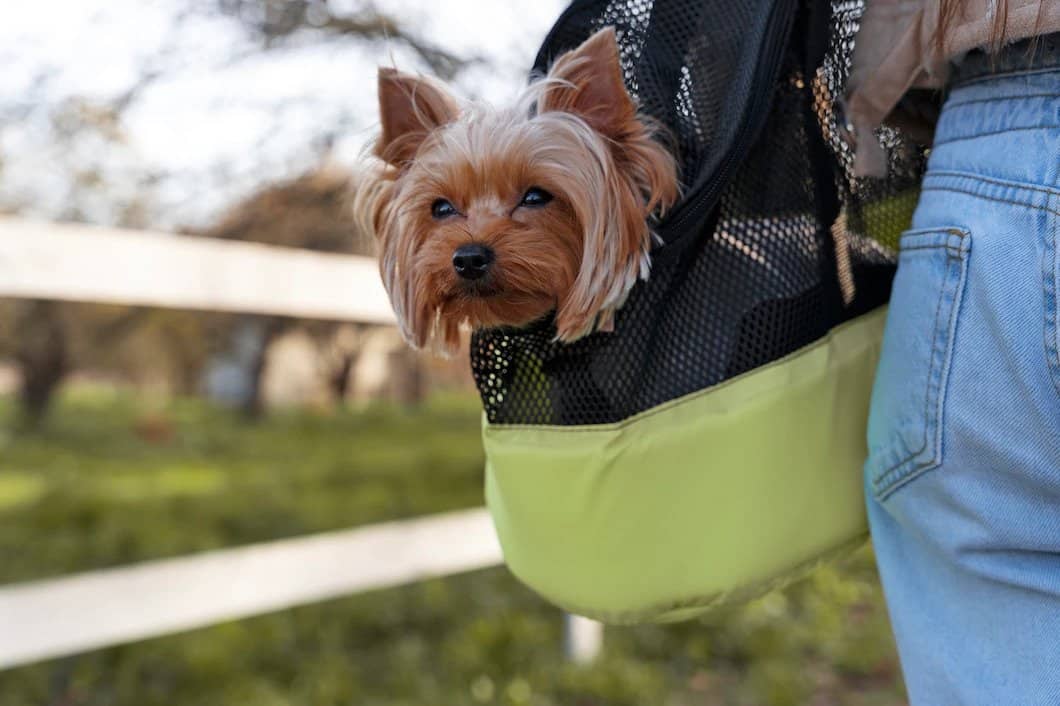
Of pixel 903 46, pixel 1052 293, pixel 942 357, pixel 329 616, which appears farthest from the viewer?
pixel 329 616

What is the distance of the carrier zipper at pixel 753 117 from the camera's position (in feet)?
3.09

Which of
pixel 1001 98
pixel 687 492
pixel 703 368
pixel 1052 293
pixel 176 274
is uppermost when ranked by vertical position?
pixel 1001 98

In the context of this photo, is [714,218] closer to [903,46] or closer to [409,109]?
[903,46]

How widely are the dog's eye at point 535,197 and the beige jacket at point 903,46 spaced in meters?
0.36

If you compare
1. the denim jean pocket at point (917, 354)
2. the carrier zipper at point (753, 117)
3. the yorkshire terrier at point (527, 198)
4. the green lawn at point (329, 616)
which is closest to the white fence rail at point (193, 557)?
the green lawn at point (329, 616)

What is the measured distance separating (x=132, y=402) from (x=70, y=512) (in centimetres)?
94

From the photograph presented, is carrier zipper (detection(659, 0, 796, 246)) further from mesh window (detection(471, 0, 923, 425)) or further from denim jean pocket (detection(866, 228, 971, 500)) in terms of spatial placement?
denim jean pocket (detection(866, 228, 971, 500))

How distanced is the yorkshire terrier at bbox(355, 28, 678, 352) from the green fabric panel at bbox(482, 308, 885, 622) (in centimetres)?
13

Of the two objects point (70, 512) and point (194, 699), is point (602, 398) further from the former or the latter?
point (70, 512)

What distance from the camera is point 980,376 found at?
2.70 feet

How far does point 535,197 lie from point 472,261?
0.11 m

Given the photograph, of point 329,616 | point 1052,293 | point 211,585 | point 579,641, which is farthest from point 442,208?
point 329,616

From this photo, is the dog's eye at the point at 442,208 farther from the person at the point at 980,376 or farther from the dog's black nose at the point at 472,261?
the person at the point at 980,376

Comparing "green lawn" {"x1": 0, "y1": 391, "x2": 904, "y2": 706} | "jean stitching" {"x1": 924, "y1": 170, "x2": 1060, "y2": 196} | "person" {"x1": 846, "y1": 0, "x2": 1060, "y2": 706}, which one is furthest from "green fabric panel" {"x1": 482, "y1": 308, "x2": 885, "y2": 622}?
"green lawn" {"x1": 0, "y1": 391, "x2": 904, "y2": 706}
